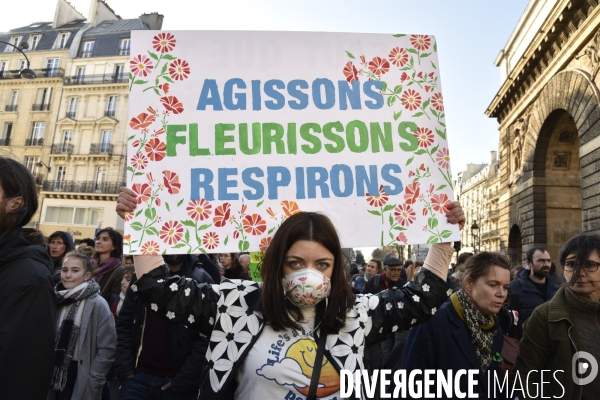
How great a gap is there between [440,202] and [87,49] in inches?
1736

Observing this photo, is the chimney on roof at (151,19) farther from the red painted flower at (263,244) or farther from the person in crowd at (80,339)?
the red painted flower at (263,244)

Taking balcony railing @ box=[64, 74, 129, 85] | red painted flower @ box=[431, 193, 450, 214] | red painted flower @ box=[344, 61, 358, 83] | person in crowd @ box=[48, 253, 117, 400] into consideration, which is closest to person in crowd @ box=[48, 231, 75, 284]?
person in crowd @ box=[48, 253, 117, 400]

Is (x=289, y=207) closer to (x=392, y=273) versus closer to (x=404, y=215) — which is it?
(x=404, y=215)

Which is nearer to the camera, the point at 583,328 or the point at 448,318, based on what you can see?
the point at 583,328

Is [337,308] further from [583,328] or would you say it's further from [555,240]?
[555,240]

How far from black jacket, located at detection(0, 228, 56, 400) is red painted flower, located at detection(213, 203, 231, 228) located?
865 millimetres

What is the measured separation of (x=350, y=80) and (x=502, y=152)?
2503 centimetres

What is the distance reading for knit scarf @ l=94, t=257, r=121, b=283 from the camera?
17.3ft

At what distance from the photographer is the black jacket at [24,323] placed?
1.88m

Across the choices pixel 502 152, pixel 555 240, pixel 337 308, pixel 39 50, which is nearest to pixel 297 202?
pixel 337 308

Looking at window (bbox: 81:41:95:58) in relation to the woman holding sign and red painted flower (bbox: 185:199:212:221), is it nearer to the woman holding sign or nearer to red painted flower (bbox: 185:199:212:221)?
red painted flower (bbox: 185:199:212:221)

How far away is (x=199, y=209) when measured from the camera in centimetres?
263

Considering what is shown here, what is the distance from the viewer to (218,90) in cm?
286

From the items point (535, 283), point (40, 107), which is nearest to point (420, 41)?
point (535, 283)
